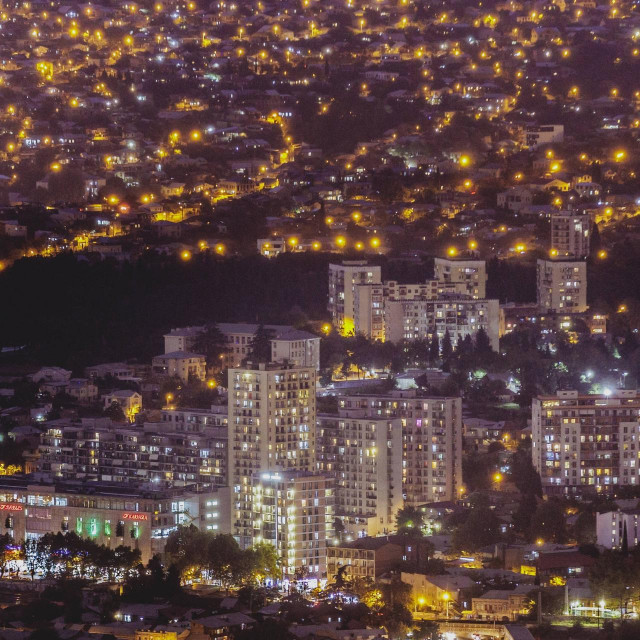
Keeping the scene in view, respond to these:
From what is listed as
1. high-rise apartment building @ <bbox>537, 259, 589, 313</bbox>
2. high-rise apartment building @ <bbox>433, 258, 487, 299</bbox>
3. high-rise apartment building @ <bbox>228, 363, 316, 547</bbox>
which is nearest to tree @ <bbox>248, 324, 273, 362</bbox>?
high-rise apartment building @ <bbox>433, 258, 487, 299</bbox>

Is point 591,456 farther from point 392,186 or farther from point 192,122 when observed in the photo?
point 192,122

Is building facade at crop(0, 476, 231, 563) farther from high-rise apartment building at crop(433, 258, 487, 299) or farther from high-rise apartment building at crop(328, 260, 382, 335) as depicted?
high-rise apartment building at crop(433, 258, 487, 299)

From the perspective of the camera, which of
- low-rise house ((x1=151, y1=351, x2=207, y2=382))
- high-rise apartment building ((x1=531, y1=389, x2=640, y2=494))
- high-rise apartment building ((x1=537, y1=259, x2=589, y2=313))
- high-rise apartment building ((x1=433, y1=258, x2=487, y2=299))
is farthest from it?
high-rise apartment building ((x1=433, y1=258, x2=487, y2=299))

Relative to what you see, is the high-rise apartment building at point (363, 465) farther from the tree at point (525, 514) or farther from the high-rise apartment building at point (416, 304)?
the high-rise apartment building at point (416, 304)

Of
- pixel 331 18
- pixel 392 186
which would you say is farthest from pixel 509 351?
pixel 331 18

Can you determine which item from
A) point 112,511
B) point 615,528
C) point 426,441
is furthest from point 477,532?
point 112,511

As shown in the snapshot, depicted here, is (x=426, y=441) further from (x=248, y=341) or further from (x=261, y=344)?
(x=248, y=341)

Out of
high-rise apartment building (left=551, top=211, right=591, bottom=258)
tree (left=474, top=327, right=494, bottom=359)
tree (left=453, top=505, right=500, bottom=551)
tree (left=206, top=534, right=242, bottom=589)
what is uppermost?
high-rise apartment building (left=551, top=211, right=591, bottom=258)
